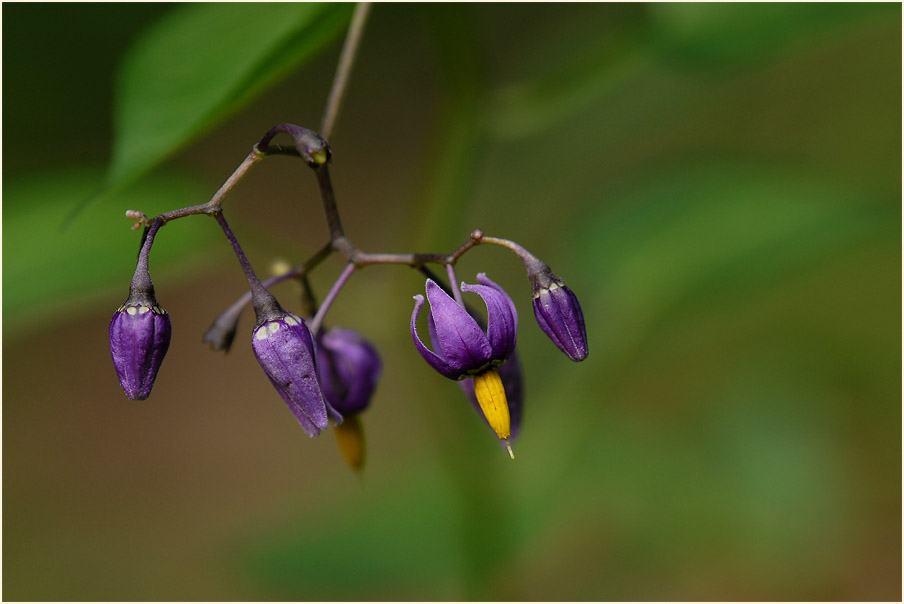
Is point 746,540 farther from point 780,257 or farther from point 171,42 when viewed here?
point 171,42

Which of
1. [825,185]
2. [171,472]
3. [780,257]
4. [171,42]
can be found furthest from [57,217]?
[171,472]

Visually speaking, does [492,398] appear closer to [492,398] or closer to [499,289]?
[492,398]

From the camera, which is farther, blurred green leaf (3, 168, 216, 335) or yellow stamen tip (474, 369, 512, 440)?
blurred green leaf (3, 168, 216, 335)

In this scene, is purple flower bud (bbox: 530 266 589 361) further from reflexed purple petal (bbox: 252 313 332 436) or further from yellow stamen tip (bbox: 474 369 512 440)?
reflexed purple petal (bbox: 252 313 332 436)

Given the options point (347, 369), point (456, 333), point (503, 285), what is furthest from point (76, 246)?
point (503, 285)

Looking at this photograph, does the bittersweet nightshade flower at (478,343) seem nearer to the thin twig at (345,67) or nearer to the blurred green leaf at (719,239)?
the thin twig at (345,67)

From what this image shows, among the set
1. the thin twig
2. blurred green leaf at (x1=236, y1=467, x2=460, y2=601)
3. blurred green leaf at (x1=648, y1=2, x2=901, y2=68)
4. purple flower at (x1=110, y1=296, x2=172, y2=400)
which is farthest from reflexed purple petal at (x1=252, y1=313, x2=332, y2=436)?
blurred green leaf at (x1=236, y1=467, x2=460, y2=601)
